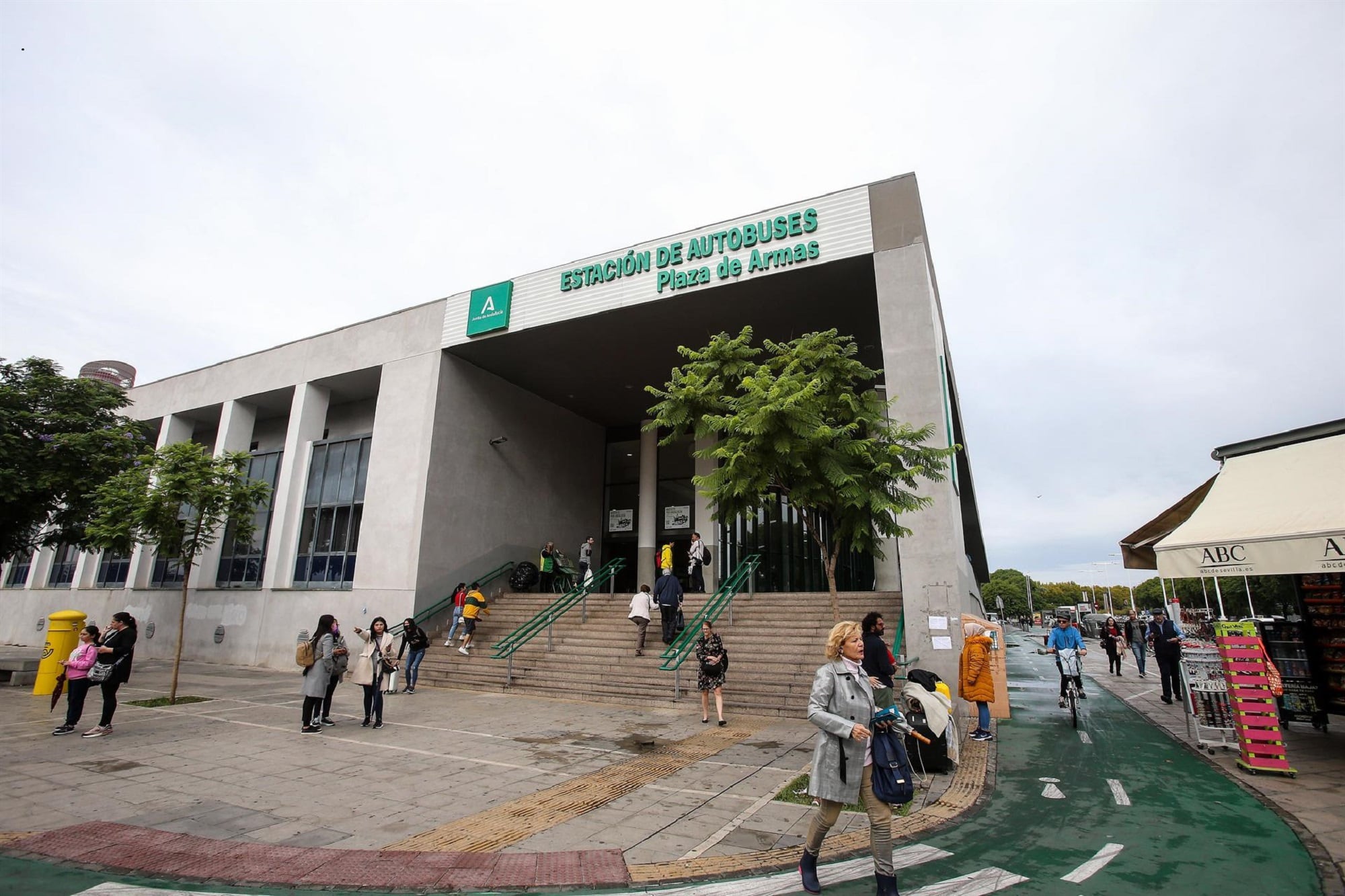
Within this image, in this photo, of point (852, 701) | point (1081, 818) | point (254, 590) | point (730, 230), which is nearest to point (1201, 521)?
point (1081, 818)

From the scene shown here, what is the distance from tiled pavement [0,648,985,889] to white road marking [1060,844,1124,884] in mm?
1185

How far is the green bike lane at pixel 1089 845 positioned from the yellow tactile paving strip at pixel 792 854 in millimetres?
149

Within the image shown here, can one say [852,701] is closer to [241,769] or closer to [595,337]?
[241,769]

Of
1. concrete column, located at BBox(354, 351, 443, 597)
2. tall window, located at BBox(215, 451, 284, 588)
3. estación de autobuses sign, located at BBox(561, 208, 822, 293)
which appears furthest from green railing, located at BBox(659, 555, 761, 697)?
tall window, located at BBox(215, 451, 284, 588)

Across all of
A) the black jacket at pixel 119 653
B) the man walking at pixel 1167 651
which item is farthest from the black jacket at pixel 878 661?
the black jacket at pixel 119 653

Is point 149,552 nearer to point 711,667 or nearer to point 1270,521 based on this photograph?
point 711,667

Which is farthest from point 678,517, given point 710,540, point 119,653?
point 119,653

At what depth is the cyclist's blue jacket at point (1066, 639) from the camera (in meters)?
10.4

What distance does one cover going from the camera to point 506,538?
21.3 m

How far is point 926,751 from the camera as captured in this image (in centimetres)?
695

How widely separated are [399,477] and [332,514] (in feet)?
11.0

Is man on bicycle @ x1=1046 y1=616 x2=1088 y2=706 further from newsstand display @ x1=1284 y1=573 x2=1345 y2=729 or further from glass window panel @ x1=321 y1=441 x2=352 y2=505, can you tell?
glass window panel @ x1=321 y1=441 x2=352 y2=505

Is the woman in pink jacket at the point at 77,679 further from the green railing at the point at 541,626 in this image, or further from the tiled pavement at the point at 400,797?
the green railing at the point at 541,626

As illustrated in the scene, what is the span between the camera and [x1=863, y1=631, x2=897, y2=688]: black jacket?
7.31 meters
